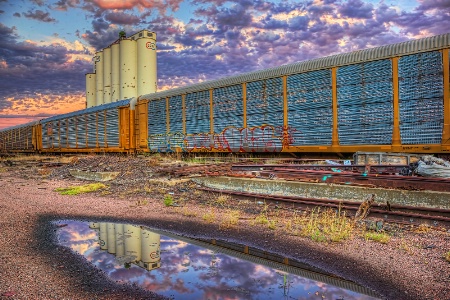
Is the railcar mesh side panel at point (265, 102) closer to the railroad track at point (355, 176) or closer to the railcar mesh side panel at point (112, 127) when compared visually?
the railroad track at point (355, 176)

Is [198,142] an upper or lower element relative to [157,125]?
lower

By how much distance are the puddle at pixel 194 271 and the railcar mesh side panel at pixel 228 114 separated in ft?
29.3

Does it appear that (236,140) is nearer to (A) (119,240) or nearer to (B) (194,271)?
(A) (119,240)

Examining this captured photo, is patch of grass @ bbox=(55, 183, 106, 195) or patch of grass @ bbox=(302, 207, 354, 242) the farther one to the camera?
patch of grass @ bbox=(55, 183, 106, 195)

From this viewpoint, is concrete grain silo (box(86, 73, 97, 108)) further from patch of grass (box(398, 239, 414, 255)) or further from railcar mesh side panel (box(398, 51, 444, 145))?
patch of grass (box(398, 239, 414, 255))

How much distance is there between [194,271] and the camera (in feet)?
15.6

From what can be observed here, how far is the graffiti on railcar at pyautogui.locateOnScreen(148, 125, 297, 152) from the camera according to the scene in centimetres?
1351

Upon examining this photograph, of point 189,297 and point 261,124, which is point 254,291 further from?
point 261,124

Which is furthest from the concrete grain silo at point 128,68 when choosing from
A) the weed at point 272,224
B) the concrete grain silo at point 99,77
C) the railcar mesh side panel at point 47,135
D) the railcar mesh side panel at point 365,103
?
the weed at point 272,224

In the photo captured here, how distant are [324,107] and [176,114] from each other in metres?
8.56

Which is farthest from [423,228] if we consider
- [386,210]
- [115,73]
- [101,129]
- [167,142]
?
[115,73]

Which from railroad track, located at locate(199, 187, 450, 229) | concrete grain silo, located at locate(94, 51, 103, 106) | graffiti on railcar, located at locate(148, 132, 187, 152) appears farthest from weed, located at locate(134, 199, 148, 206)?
concrete grain silo, located at locate(94, 51, 103, 106)

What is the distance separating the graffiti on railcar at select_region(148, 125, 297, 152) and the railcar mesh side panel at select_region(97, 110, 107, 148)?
290 inches

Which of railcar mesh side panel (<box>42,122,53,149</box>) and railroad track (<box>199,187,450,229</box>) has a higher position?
railcar mesh side panel (<box>42,122,53,149</box>)
